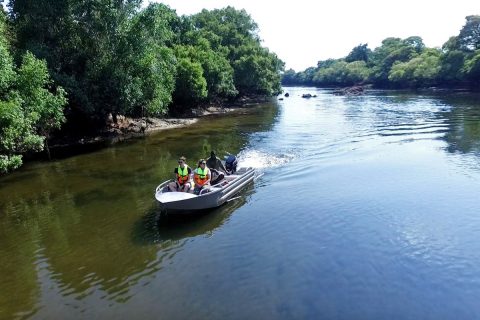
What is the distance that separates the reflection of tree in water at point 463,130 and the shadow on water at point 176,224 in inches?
648

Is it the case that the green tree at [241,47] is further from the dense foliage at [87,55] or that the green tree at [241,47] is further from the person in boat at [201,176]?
the person in boat at [201,176]

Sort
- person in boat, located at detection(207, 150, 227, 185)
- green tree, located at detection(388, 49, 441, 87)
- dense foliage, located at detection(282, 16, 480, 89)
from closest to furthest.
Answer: person in boat, located at detection(207, 150, 227, 185) → dense foliage, located at detection(282, 16, 480, 89) → green tree, located at detection(388, 49, 441, 87)

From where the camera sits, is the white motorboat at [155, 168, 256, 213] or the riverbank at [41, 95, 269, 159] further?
the riverbank at [41, 95, 269, 159]

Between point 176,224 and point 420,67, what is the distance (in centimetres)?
8762

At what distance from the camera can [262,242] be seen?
12.4 metres

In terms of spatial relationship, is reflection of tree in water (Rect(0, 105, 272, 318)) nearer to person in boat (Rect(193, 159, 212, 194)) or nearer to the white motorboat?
the white motorboat

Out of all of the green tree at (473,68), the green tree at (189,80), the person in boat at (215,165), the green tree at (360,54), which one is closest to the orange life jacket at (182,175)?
the person in boat at (215,165)

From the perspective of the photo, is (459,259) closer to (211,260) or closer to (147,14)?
(211,260)

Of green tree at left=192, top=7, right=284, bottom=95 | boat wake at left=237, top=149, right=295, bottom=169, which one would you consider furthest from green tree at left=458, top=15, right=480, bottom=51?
boat wake at left=237, top=149, right=295, bottom=169

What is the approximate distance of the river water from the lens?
9273 mm

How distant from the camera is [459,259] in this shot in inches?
436

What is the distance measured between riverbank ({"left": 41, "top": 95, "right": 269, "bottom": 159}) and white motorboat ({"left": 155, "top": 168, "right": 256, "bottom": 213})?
1472 cm

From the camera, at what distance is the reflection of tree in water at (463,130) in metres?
24.9

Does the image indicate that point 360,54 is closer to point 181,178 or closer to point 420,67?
point 420,67
